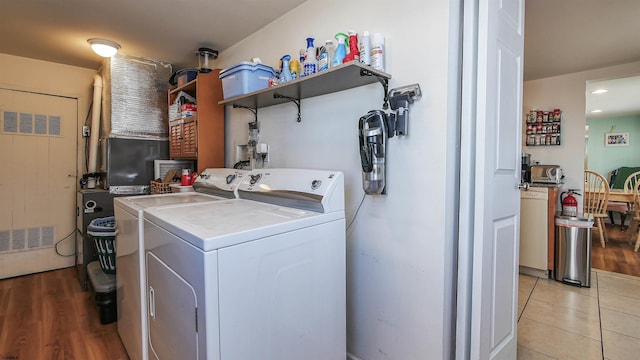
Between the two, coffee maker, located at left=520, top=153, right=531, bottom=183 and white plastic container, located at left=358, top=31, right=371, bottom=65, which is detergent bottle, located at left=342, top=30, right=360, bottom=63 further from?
coffee maker, located at left=520, top=153, right=531, bottom=183

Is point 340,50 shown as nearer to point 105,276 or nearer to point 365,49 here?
point 365,49

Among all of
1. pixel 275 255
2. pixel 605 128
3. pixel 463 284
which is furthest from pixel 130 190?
pixel 605 128

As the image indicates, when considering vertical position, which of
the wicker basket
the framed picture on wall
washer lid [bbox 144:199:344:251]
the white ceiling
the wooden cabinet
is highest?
the white ceiling

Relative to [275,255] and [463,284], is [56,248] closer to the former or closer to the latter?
[275,255]

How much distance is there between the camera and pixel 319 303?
1.29 metres

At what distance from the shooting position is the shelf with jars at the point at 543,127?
3578 mm

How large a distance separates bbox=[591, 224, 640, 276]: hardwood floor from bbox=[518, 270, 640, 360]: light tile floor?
36 cm

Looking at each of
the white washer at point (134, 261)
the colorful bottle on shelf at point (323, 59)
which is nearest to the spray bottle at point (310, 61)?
the colorful bottle on shelf at point (323, 59)

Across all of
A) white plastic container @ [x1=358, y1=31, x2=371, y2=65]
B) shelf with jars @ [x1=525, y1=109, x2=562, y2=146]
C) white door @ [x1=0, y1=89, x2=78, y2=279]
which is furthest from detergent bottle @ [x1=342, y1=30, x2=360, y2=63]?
white door @ [x1=0, y1=89, x2=78, y2=279]

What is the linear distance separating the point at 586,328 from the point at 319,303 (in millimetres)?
2050

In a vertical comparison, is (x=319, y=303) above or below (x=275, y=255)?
below

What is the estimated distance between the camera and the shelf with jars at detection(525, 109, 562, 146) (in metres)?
3.58

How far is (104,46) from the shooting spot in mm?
2658

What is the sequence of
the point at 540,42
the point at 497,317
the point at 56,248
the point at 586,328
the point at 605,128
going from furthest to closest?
1. the point at 605,128
2. the point at 56,248
3. the point at 540,42
4. the point at 586,328
5. the point at 497,317
